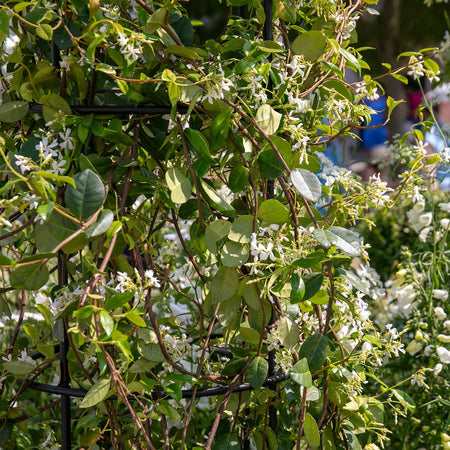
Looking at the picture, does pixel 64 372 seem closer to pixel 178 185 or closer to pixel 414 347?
pixel 178 185

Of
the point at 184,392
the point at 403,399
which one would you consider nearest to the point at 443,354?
the point at 403,399

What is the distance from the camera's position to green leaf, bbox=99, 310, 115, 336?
73 centimetres

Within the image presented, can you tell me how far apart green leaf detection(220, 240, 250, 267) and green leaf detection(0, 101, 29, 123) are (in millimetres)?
363

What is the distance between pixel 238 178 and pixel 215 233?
0.10 m

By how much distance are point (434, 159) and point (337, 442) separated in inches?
20.3

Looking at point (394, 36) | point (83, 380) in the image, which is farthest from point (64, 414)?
point (394, 36)

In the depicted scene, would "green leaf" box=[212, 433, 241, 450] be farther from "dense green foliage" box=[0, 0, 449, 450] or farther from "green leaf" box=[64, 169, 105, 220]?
"green leaf" box=[64, 169, 105, 220]

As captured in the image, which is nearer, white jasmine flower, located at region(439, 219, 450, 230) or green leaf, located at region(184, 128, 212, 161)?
green leaf, located at region(184, 128, 212, 161)

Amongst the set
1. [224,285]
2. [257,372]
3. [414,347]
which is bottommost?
[414,347]

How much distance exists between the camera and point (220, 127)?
0.84 m

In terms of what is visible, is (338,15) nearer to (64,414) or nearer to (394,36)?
(64,414)

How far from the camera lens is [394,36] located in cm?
628

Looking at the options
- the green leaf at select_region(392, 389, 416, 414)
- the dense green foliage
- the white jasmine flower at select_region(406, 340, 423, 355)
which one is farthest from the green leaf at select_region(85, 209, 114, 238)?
the white jasmine flower at select_region(406, 340, 423, 355)

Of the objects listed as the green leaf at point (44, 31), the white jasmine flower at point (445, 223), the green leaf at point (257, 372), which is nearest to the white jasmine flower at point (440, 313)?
the white jasmine flower at point (445, 223)
